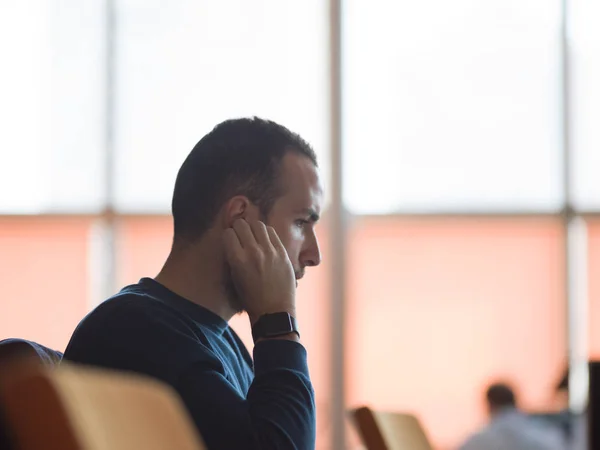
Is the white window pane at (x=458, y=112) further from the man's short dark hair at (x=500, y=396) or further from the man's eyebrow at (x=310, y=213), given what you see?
the man's eyebrow at (x=310, y=213)

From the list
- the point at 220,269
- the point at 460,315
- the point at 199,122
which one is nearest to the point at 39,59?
the point at 199,122

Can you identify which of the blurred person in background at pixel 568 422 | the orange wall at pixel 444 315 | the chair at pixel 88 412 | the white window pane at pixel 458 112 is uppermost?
the white window pane at pixel 458 112

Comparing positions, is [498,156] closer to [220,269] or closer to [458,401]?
[458,401]

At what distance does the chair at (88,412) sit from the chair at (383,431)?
0.88 meters

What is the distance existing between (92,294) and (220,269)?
168 inches

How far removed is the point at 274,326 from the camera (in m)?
1.86

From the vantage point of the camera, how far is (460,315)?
235 inches

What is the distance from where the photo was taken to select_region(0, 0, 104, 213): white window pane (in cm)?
622

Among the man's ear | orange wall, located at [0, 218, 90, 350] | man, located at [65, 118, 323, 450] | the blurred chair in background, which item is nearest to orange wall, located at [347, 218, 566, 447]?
orange wall, located at [0, 218, 90, 350]

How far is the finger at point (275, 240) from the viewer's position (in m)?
2.02

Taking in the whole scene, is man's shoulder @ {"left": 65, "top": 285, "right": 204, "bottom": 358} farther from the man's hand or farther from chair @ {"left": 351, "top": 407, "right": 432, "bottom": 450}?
chair @ {"left": 351, "top": 407, "right": 432, "bottom": 450}

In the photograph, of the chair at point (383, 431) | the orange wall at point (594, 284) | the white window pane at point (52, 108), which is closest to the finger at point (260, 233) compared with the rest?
the chair at point (383, 431)

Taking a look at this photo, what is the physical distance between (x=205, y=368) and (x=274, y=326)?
0.18 meters

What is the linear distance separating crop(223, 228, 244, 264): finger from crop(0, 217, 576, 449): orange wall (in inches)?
156
